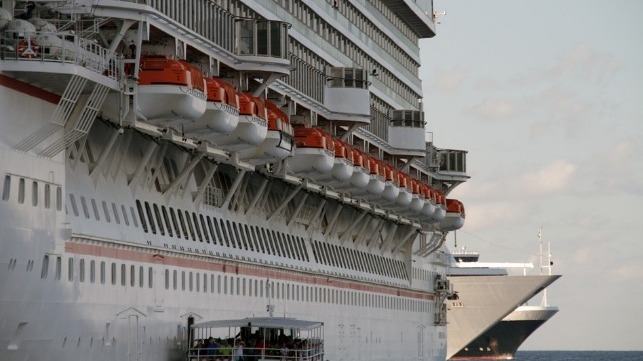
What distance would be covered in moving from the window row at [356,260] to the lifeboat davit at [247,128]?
21175mm

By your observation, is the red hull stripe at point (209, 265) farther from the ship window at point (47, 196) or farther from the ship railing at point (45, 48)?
the ship railing at point (45, 48)

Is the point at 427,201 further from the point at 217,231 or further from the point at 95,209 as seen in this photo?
the point at 95,209

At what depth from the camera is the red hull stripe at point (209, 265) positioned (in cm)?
4844

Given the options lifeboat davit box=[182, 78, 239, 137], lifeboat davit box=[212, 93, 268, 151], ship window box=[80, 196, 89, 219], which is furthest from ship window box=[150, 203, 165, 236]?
ship window box=[80, 196, 89, 219]

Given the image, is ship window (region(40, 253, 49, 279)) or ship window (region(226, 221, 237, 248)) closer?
ship window (region(40, 253, 49, 279))

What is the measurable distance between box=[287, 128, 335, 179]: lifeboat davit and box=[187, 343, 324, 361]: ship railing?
1347cm

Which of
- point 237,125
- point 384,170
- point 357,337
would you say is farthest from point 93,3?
point 357,337

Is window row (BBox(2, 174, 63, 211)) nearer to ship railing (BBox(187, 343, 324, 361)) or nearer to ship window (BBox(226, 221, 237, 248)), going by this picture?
ship railing (BBox(187, 343, 324, 361))

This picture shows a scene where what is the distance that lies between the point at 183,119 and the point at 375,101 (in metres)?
44.2

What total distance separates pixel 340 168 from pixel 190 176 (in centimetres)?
1490

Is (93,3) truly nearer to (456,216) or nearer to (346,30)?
(346,30)

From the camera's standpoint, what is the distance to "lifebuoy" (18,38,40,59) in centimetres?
4331

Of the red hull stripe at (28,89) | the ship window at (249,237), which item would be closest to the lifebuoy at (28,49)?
the red hull stripe at (28,89)

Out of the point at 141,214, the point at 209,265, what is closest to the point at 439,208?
the point at 209,265
